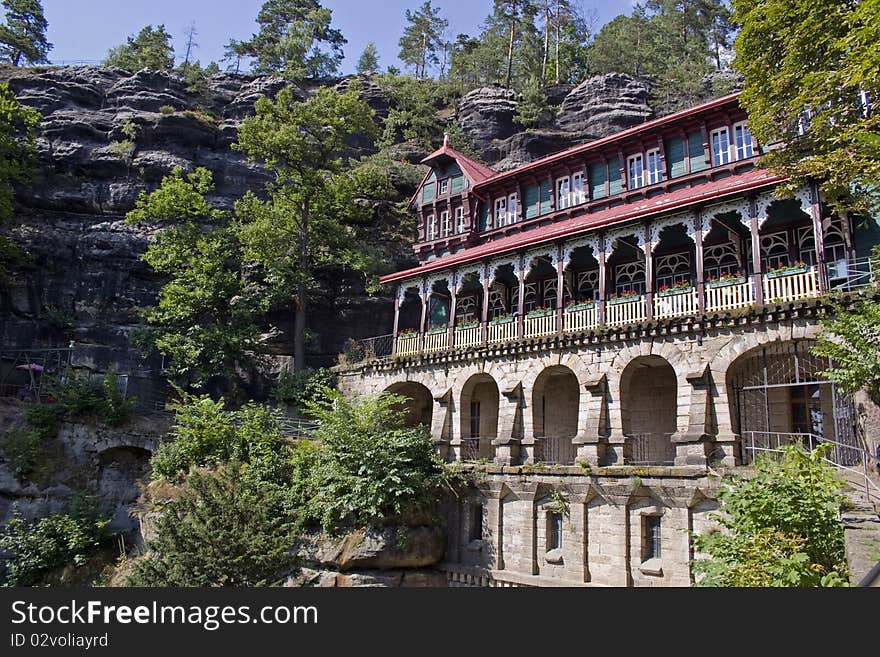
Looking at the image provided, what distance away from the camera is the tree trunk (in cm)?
3400

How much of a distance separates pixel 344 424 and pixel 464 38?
57036 millimetres

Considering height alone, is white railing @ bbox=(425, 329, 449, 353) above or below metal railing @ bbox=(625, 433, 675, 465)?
above

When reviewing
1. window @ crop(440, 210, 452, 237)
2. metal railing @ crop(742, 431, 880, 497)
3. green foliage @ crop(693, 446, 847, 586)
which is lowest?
green foliage @ crop(693, 446, 847, 586)

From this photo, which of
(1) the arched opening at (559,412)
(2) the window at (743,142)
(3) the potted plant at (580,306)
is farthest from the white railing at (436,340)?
(2) the window at (743,142)

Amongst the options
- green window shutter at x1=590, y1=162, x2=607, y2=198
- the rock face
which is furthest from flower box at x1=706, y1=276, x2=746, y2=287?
the rock face

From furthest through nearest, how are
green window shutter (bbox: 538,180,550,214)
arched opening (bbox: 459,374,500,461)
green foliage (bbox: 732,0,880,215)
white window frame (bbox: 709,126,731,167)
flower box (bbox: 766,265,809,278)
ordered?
green window shutter (bbox: 538,180,550,214), arched opening (bbox: 459,374,500,461), white window frame (bbox: 709,126,731,167), flower box (bbox: 766,265,809,278), green foliage (bbox: 732,0,880,215)

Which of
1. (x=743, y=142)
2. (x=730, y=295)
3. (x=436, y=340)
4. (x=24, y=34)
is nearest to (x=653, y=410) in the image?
(x=730, y=295)

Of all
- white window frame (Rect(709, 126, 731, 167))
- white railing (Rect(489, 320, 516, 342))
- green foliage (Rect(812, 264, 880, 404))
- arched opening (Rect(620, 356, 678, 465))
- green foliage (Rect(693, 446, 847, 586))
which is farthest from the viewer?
white window frame (Rect(709, 126, 731, 167))

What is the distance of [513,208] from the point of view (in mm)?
33875

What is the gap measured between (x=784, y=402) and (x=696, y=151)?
11.3 metres

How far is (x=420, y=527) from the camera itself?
21.4 metres

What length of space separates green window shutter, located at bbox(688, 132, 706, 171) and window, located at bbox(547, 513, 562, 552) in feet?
50.8

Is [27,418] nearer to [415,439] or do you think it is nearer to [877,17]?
[415,439]

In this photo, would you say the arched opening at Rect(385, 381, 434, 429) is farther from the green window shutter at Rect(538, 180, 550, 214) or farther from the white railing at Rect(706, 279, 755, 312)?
the white railing at Rect(706, 279, 755, 312)
